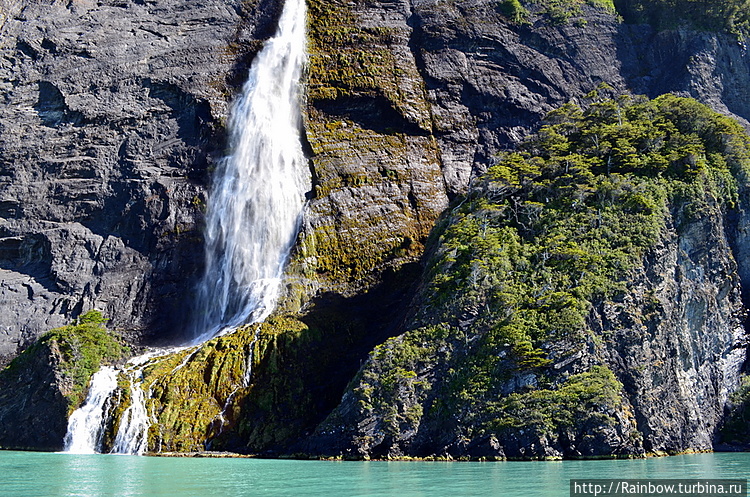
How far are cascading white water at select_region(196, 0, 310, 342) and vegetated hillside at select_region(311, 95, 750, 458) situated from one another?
8950 mm

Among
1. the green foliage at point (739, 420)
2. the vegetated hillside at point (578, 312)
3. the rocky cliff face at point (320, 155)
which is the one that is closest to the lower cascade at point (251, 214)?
the rocky cliff face at point (320, 155)

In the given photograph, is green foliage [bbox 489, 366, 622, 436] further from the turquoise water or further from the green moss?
the turquoise water

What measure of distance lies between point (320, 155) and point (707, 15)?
91.6 feet

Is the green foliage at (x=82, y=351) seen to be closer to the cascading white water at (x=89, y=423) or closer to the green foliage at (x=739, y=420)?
the cascading white water at (x=89, y=423)

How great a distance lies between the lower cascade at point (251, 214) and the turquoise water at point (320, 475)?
23.3ft

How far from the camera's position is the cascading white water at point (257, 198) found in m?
39.7

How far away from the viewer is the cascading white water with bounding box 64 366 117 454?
103ft

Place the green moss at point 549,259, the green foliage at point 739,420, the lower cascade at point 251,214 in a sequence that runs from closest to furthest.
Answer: the green moss at point 549,259 → the green foliage at point 739,420 → the lower cascade at point 251,214

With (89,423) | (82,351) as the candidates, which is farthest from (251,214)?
(89,423)

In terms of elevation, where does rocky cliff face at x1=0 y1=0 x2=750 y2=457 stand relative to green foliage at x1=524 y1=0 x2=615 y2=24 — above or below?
below

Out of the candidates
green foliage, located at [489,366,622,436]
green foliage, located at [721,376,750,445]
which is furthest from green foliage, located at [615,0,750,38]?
green foliage, located at [489,366,622,436]

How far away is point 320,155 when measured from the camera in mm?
43844

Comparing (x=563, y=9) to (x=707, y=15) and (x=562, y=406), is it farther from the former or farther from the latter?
(x=562, y=406)

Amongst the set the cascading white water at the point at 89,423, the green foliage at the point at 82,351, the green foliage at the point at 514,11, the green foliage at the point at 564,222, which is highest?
the green foliage at the point at 514,11
